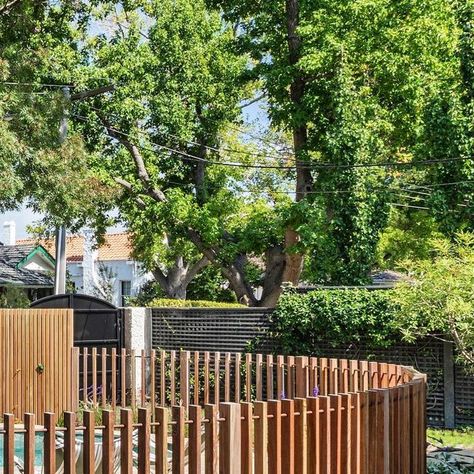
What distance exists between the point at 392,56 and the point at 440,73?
149 centimetres

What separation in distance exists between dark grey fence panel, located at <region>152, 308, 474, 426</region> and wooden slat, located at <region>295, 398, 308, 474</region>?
7.61m

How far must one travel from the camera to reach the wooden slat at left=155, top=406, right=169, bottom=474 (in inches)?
183

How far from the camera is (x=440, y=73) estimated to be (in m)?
19.5

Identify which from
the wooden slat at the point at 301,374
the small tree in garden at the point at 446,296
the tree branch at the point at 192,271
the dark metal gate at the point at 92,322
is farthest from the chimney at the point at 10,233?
the wooden slat at the point at 301,374

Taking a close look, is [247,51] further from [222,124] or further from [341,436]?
[341,436]

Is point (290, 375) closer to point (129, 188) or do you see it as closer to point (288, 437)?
point (288, 437)

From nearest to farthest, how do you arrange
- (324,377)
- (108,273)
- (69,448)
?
(69,448)
(324,377)
(108,273)

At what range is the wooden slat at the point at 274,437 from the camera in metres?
5.01

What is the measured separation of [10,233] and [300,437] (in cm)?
3475

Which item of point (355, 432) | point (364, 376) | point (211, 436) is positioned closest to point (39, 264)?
point (364, 376)

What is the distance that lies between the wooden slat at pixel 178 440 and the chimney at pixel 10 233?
113ft

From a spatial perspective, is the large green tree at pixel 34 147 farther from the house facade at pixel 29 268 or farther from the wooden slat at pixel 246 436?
the wooden slat at pixel 246 436

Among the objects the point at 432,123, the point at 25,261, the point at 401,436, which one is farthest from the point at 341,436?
the point at 25,261

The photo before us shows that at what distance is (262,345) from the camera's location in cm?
1412
